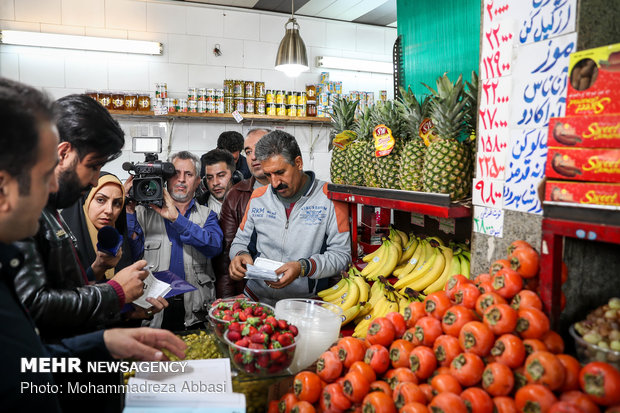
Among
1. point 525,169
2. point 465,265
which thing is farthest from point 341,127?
point 525,169

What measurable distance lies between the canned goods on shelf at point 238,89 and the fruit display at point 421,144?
3.56 meters

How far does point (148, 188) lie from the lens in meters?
2.86

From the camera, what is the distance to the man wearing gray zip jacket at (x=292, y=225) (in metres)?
2.71

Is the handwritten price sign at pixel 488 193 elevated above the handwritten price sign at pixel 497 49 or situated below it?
below

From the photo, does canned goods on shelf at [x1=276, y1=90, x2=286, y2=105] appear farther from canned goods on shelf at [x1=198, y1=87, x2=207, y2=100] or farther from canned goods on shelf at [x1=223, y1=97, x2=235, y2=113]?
canned goods on shelf at [x1=198, y1=87, x2=207, y2=100]

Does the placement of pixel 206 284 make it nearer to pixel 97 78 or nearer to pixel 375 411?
pixel 375 411

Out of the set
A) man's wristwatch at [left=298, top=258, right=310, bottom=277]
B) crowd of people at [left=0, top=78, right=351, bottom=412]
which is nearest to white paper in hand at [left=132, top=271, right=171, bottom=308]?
crowd of people at [left=0, top=78, right=351, bottom=412]

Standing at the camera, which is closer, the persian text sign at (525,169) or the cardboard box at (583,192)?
the cardboard box at (583,192)

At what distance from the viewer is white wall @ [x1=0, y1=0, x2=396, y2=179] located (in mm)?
5410

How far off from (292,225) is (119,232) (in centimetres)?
110

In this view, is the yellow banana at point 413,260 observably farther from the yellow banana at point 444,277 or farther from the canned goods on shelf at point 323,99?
the canned goods on shelf at point 323,99

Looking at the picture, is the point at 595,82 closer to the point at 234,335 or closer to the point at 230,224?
the point at 234,335

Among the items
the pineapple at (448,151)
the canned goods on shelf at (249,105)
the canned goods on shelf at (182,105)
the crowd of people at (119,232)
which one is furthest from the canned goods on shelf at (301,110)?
the pineapple at (448,151)

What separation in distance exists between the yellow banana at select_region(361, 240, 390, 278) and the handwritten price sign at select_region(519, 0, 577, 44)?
4.52ft
